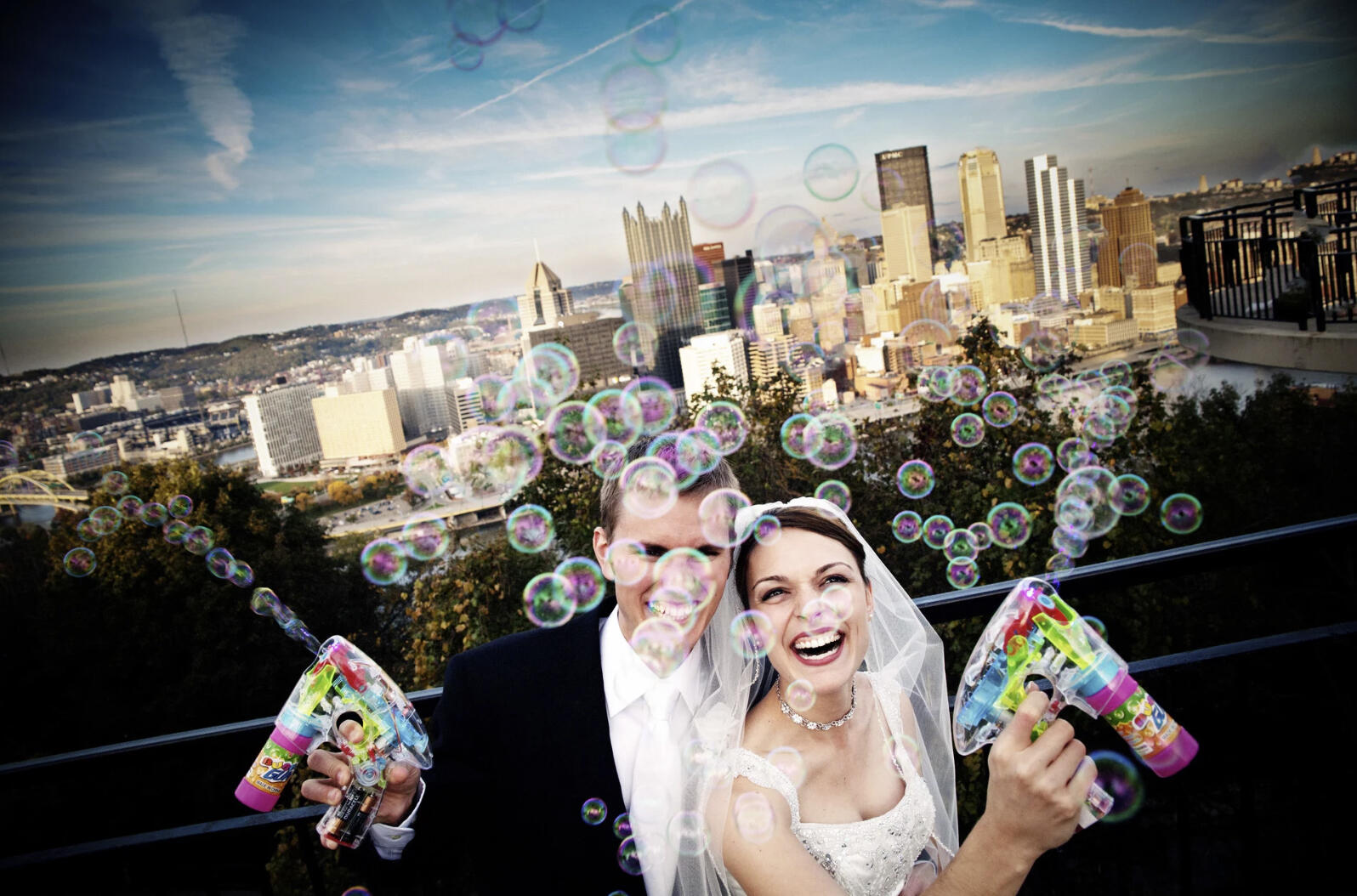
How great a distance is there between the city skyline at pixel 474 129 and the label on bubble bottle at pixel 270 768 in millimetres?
26729

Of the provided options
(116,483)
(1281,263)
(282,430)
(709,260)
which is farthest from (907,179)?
(116,483)

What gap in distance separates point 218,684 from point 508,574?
8748 mm

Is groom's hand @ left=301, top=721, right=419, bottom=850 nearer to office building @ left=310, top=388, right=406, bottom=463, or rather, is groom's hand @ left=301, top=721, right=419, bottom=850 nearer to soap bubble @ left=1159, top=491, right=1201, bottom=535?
soap bubble @ left=1159, top=491, right=1201, bottom=535

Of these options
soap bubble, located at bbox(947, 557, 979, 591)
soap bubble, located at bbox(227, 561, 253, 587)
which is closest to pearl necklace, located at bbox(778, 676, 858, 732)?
soap bubble, located at bbox(947, 557, 979, 591)

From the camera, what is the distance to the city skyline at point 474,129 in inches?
977

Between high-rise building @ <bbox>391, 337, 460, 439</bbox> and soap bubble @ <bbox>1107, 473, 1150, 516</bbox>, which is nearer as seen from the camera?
soap bubble @ <bbox>1107, 473, 1150, 516</bbox>

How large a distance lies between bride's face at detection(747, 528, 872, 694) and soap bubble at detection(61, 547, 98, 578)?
473 inches

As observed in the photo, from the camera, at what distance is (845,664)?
146 centimetres

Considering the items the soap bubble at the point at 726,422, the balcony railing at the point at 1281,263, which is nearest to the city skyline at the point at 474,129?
the soap bubble at the point at 726,422

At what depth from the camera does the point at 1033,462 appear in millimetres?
11383

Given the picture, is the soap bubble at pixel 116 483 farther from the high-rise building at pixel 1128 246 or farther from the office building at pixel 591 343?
the high-rise building at pixel 1128 246

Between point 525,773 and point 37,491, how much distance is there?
80.1 feet

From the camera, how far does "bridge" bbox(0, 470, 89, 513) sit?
782 inches

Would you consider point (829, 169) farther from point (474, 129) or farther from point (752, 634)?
point (474, 129)
